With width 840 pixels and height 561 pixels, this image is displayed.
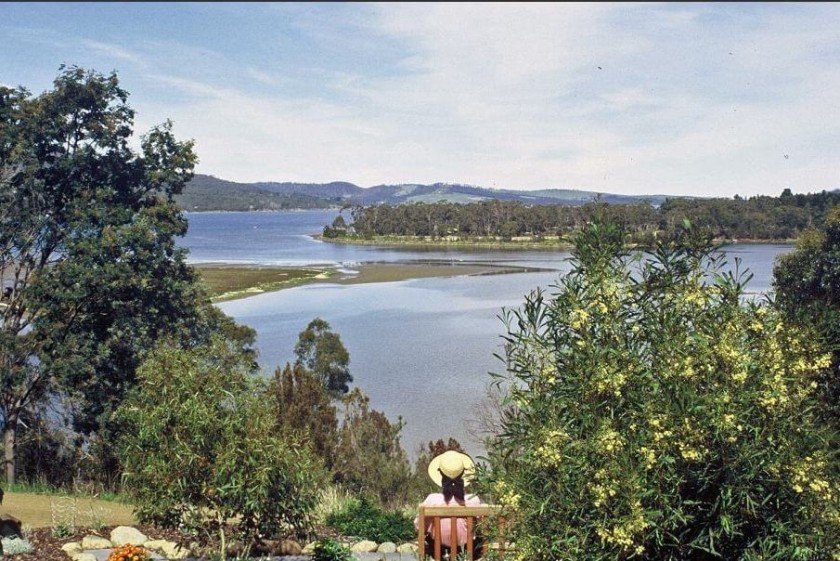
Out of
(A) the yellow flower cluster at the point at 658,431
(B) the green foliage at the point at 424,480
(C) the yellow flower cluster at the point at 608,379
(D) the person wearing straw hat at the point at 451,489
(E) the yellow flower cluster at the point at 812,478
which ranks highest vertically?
(C) the yellow flower cluster at the point at 608,379

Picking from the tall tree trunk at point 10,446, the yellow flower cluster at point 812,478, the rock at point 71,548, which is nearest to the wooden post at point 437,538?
the yellow flower cluster at point 812,478

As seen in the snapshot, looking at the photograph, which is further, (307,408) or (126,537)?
(307,408)

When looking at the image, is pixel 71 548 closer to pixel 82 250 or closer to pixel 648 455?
pixel 648 455

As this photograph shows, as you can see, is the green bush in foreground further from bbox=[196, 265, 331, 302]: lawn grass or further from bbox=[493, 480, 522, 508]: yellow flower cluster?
bbox=[196, 265, 331, 302]: lawn grass

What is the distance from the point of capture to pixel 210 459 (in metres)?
8.06

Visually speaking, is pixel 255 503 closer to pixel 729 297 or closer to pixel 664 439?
pixel 664 439

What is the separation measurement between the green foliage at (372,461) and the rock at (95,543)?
9.57m

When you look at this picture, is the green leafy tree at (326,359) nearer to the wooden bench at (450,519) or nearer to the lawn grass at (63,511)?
the lawn grass at (63,511)

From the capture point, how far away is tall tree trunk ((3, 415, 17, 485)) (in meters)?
16.5

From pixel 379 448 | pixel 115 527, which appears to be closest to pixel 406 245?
pixel 379 448

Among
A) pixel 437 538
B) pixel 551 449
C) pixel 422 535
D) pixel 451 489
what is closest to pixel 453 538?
pixel 437 538

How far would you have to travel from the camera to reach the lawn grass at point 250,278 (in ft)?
207

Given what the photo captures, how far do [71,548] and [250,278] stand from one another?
63902 mm

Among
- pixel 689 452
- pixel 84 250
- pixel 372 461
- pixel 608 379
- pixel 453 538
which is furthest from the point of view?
pixel 372 461
